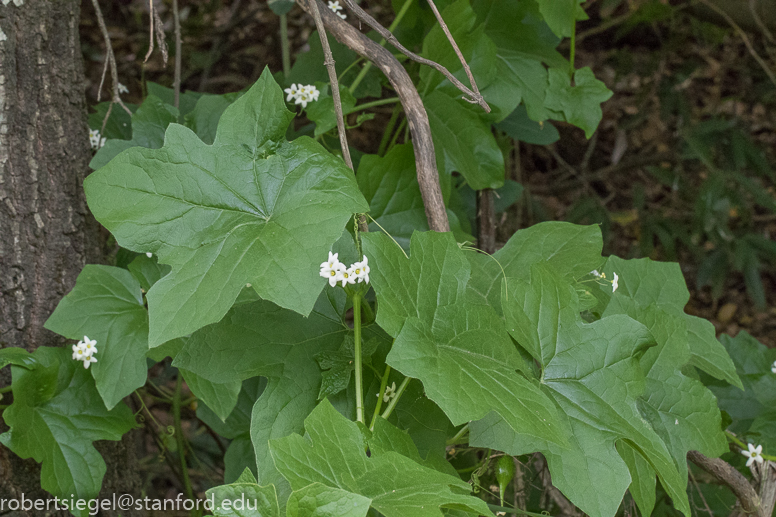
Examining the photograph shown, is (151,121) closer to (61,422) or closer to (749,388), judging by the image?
(61,422)

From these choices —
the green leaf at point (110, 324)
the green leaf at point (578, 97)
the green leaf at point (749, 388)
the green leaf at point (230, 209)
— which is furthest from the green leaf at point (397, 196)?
the green leaf at point (749, 388)

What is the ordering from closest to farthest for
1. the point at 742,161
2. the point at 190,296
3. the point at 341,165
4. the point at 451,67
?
the point at 190,296 < the point at 341,165 < the point at 451,67 < the point at 742,161

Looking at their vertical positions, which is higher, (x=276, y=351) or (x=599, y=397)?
(x=276, y=351)

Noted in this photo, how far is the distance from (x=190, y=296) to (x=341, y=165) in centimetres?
34

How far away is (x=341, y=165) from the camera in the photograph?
99cm

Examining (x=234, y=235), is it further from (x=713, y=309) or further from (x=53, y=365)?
(x=713, y=309)

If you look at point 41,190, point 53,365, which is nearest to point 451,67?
point 41,190

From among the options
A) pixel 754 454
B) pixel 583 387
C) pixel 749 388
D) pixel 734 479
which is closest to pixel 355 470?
pixel 583 387

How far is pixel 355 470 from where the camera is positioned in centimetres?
86

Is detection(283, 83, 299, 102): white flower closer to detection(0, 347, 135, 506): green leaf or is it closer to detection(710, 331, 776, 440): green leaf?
detection(0, 347, 135, 506): green leaf

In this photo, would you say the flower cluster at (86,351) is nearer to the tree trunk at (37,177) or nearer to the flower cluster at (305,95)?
the tree trunk at (37,177)

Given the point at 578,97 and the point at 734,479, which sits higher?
the point at 578,97

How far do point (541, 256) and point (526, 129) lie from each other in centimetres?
77

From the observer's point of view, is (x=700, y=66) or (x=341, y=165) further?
(x=700, y=66)
